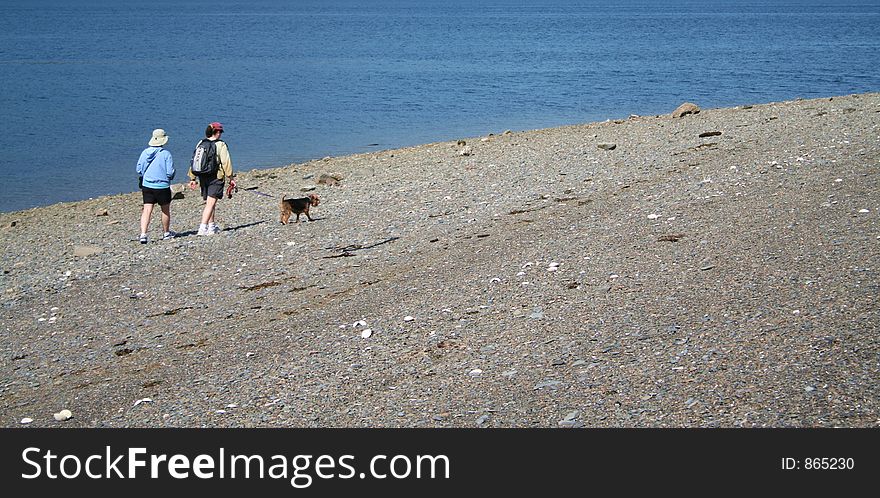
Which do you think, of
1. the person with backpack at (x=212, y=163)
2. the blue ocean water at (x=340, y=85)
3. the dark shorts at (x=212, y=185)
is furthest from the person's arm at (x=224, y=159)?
the blue ocean water at (x=340, y=85)

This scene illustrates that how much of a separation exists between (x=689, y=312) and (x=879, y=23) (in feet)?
365

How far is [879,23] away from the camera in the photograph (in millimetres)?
106938

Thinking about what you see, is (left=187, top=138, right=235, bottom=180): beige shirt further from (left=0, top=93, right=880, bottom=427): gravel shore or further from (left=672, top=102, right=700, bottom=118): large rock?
(left=672, top=102, right=700, bottom=118): large rock

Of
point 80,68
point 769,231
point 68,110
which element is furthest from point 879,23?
point 769,231

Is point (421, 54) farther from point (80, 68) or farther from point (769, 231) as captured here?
point (769, 231)

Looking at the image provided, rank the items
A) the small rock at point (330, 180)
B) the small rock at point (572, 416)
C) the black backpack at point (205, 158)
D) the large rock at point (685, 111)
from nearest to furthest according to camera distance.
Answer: the small rock at point (572, 416) < the black backpack at point (205, 158) < the small rock at point (330, 180) < the large rock at point (685, 111)

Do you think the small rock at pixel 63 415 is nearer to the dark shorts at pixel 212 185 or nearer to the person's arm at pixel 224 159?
the person's arm at pixel 224 159

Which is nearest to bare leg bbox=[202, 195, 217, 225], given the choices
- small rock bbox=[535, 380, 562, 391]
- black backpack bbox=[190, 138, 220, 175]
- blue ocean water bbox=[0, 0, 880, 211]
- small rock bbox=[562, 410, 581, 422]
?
black backpack bbox=[190, 138, 220, 175]

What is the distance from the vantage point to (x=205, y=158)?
44.1 ft

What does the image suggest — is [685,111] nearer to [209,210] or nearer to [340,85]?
[209,210]

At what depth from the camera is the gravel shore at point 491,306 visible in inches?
261

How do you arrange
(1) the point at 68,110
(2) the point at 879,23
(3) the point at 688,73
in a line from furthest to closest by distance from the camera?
1. (2) the point at 879,23
2. (3) the point at 688,73
3. (1) the point at 68,110

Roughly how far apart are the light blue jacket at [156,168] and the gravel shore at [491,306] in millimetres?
922

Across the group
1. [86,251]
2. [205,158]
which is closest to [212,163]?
[205,158]
